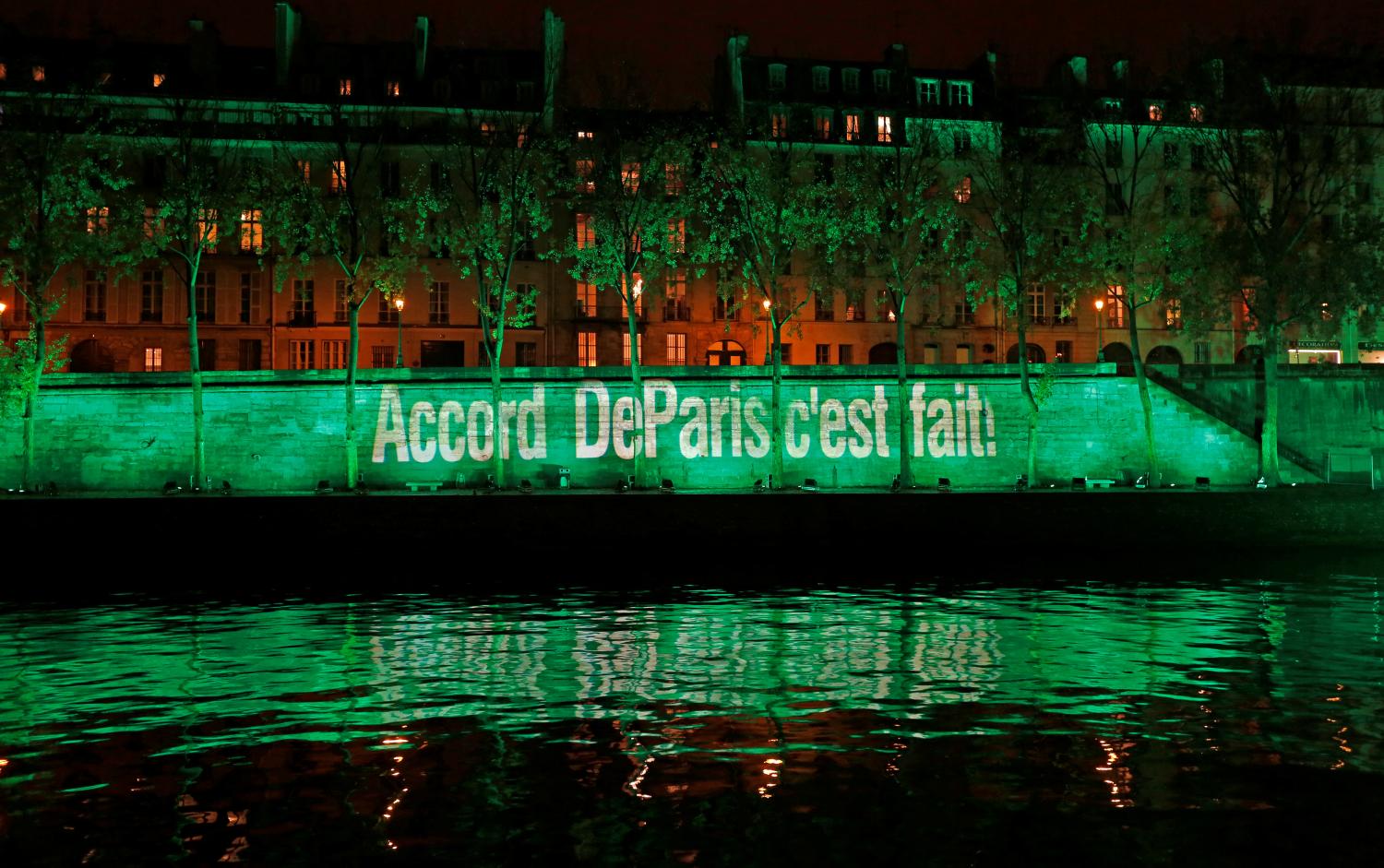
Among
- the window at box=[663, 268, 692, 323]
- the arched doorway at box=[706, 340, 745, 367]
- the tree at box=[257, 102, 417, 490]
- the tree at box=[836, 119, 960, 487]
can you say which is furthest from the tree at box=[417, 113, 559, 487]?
the arched doorway at box=[706, 340, 745, 367]

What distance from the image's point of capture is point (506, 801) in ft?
48.8

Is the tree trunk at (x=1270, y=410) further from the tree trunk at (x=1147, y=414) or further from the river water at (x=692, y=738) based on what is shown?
the river water at (x=692, y=738)

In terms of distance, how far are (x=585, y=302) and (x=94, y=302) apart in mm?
25557

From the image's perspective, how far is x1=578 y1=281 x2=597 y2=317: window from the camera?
241ft

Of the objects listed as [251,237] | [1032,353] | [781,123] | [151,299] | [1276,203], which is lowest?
[1032,353]

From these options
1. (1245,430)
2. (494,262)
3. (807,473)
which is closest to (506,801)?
(494,262)

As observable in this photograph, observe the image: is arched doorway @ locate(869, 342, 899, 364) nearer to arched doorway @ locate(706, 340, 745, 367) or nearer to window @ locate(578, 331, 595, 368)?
arched doorway @ locate(706, 340, 745, 367)

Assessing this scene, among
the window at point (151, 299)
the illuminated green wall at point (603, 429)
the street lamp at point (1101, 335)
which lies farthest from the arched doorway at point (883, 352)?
the window at point (151, 299)

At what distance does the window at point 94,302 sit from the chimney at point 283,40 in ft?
46.8

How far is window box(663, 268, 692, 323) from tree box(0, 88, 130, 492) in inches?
1156

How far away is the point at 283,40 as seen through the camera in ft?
239

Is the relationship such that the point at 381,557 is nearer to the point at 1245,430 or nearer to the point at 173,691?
the point at 173,691

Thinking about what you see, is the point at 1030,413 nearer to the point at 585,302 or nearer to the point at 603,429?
the point at 603,429

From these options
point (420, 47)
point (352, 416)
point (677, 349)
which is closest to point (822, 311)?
point (677, 349)
